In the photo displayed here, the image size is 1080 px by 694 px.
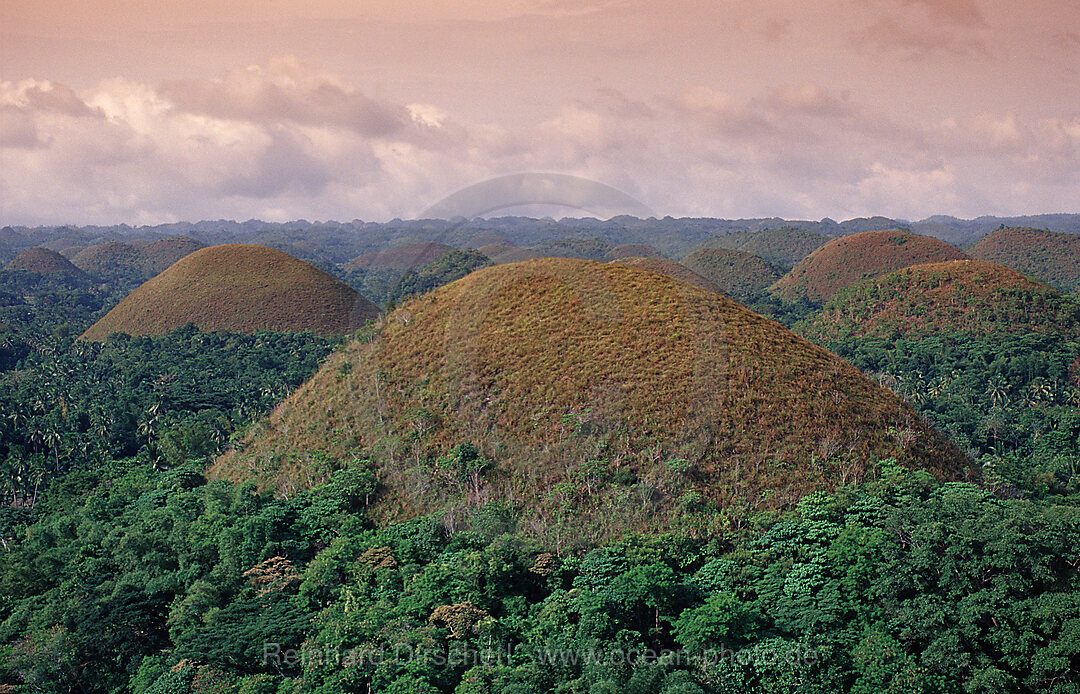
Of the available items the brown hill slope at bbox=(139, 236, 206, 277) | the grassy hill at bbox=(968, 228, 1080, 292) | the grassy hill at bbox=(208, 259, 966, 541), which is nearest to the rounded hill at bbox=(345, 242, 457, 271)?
the brown hill slope at bbox=(139, 236, 206, 277)

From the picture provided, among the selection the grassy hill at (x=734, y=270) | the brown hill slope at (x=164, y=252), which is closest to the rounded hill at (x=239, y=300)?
the grassy hill at (x=734, y=270)

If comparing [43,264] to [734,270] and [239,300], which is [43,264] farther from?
[734,270]

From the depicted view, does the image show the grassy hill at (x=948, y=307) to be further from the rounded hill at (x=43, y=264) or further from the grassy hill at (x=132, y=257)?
the rounded hill at (x=43, y=264)

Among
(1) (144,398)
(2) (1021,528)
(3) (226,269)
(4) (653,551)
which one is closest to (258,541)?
(4) (653,551)

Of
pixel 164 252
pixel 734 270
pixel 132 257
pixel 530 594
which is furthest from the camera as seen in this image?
pixel 164 252

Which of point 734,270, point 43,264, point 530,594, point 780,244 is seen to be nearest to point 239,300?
point 530,594

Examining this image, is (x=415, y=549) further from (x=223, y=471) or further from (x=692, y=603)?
(x=223, y=471)

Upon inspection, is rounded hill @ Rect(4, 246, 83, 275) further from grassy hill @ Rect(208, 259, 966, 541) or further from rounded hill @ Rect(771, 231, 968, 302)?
grassy hill @ Rect(208, 259, 966, 541)
